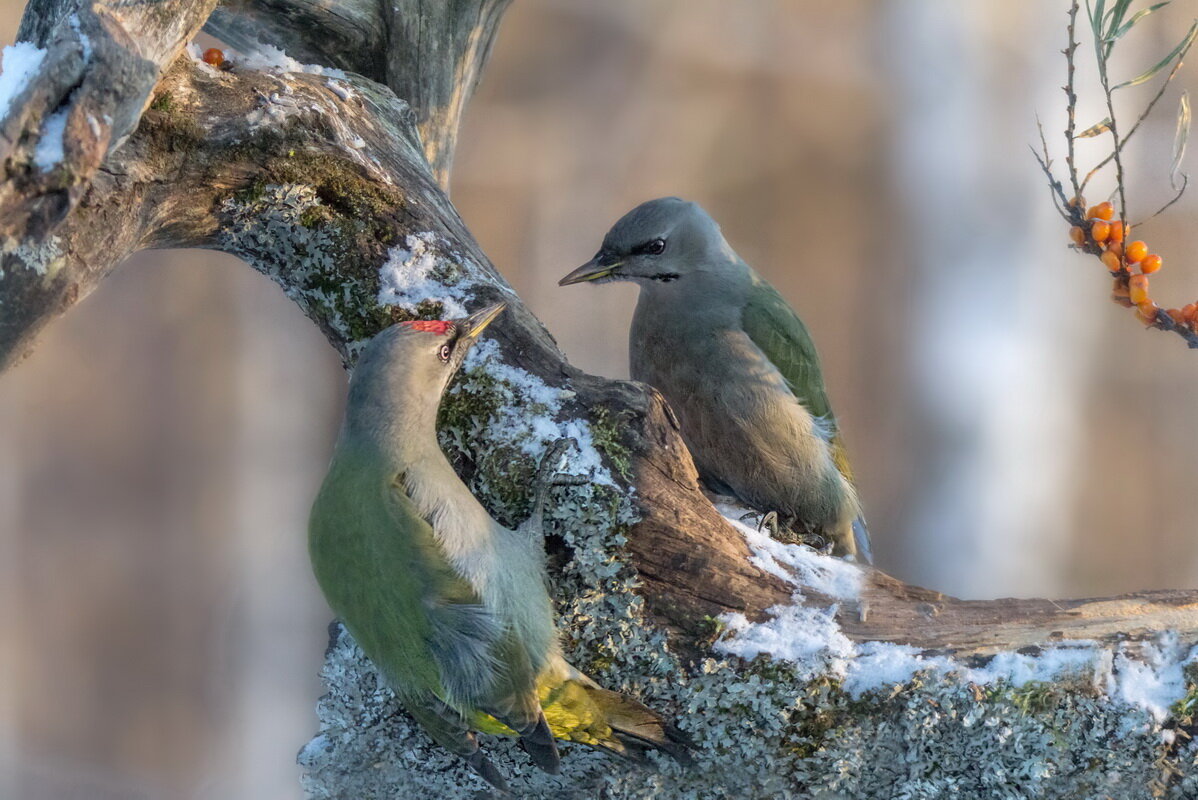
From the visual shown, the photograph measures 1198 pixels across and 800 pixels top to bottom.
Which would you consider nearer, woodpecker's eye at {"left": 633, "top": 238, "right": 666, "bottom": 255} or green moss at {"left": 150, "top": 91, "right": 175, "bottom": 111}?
green moss at {"left": 150, "top": 91, "right": 175, "bottom": 111}

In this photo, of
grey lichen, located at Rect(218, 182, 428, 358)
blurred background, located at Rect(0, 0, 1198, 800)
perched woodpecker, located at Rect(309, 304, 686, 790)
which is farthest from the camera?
blurred background, located at Rect(0, 0, 1198, 800)

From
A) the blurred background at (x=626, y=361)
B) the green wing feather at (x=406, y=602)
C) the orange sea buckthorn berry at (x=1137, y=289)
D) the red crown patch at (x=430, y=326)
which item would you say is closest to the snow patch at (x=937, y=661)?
the green wing feather at (x=406, y=602)

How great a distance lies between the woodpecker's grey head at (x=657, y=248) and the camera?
264 centimetres

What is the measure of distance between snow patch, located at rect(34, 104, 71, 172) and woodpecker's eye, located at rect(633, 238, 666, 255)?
1.33 m

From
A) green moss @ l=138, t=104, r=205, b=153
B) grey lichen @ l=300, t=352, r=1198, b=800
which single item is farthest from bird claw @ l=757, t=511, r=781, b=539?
green moss @ l=138, t=104, r=205, b=153

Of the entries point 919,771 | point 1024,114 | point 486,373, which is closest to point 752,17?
point 1024,114

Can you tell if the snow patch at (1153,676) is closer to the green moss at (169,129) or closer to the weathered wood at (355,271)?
the weathered wood at (355,271)

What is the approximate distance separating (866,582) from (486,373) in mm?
801

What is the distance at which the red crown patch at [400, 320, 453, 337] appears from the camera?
200 cm

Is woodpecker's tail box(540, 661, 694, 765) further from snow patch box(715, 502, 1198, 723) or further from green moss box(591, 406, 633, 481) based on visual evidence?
green moss box(591, 406, 633, 481)

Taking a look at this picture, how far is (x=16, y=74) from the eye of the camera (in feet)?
5.59

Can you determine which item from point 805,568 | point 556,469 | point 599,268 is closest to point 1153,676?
point 805,568

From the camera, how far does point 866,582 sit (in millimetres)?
2068

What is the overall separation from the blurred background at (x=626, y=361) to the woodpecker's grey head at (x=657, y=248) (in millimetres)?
2577
